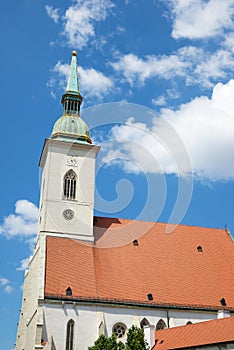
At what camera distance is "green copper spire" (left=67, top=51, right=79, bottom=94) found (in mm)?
44469

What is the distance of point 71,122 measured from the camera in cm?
4194

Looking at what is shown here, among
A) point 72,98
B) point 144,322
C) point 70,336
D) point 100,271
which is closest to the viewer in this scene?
point 70,336

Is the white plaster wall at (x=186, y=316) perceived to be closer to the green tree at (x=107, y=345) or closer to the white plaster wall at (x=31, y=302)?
the green tree at (x=107, y=345)

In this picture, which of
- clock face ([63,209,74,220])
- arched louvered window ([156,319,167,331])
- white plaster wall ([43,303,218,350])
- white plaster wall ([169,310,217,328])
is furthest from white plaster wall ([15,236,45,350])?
white plaster wall ([169,310,217,328])

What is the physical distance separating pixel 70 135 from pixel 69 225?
307 inches

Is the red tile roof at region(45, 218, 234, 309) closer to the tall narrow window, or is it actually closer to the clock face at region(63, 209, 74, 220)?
the clock face at region(63, 209, 74, 220)

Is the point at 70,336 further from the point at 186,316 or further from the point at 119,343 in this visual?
the point at 186,316

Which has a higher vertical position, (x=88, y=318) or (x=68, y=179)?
(x=68, y=179)

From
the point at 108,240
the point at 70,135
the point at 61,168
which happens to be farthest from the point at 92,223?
the point at 70,135

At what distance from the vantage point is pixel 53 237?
122ft

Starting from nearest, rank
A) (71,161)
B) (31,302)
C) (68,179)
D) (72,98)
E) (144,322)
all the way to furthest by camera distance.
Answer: (144,322), (31,302), (68,179), (71,161), (72,98)

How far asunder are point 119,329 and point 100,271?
450 centimetres

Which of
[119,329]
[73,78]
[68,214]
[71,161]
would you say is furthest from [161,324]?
[73,78]

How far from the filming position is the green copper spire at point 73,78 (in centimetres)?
4447
